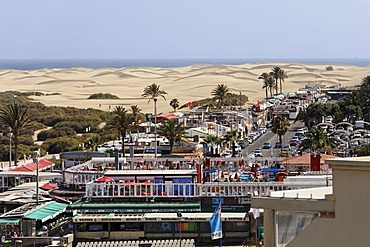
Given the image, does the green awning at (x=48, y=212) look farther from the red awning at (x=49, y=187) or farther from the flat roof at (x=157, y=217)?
the red awning at (x=49, y=187)

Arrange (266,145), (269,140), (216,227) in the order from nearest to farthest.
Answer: (216,227) → (266,145) → (269,140)

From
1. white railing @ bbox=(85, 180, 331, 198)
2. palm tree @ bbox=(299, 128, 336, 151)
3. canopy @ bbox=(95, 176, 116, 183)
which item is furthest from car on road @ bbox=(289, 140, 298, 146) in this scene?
canopy @ bbox=(95, 176, 116, 183)

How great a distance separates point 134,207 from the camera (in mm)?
27484

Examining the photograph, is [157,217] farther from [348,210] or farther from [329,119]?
[329,119]

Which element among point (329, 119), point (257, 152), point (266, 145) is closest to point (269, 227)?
point (257, 152)

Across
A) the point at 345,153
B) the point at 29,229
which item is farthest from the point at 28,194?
the point at 345,153

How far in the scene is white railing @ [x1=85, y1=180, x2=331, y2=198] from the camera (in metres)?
28.3

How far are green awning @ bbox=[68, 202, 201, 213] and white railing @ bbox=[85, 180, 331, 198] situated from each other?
887 mm

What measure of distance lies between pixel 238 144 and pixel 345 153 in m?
14.0

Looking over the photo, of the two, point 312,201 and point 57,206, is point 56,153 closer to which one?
point 57,206

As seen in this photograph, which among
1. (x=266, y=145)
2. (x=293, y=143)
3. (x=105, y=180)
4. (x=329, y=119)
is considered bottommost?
(x=266, y=145)

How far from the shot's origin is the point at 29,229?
2684 cm

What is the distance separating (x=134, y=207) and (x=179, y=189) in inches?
79.8

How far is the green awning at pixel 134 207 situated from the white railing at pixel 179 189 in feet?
2.91
